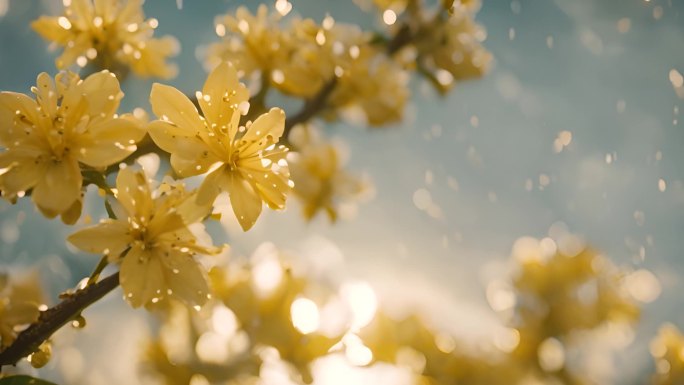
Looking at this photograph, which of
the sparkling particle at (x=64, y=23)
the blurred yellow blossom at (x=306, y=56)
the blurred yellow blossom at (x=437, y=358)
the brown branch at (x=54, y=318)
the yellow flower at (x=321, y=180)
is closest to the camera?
the brown branch at (x=54, y=318)

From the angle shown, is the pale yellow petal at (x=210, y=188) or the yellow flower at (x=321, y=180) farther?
the yellow flower at (x=321, y=180)

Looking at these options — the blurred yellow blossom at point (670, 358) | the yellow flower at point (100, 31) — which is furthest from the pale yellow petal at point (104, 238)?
the blurred yellow blossom at point (670, 358)

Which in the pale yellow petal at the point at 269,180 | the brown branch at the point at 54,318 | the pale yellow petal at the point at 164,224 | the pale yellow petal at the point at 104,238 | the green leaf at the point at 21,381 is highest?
the pale yellow petal at the point at 269,180

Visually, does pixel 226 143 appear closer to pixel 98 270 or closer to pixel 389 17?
pixel 98 270

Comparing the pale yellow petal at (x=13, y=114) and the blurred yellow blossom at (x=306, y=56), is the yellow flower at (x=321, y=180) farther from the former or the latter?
the pale yellow petal at (x=13, y=114)

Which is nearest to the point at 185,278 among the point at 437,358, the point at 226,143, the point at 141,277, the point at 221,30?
the point at 141,277

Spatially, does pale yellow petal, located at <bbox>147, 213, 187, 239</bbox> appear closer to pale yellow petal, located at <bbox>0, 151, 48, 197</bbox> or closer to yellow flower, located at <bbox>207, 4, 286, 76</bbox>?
pale yellow petal, located at <bbox>0, 151, 48, 197</bbox>

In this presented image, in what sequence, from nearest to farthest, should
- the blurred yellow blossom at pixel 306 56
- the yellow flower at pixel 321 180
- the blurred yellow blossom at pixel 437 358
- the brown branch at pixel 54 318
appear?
the brown branch at pixel 54 318 → the blurred yellow blossom at pixel 306 56 → the yellow flower at pixel 321 180 → the blurred yellow blossom at pixel 437 358

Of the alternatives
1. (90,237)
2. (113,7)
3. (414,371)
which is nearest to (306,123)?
(113,7)
